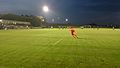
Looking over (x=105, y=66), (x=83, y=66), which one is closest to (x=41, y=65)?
(x=83, y=66)

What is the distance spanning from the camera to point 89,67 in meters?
12.2

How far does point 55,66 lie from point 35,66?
40.9 inches

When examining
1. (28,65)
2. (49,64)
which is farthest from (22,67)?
(49,64)

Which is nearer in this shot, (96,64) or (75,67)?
(75,67)

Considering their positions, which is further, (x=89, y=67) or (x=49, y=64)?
(x=49, y=64)

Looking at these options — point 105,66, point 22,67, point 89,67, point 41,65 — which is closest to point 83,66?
point 89,67

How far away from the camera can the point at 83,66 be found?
12484 mm

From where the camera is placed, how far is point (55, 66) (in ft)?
40.6

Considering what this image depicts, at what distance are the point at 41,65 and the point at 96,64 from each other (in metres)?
3.00

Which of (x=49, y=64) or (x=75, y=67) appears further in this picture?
(x=49, y=64)

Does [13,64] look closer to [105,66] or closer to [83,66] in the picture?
[83,66]

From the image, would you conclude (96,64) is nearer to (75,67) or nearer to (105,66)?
(105,66)

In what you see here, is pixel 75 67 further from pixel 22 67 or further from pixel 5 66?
pixel 5 66

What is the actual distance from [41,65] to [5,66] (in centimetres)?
186
